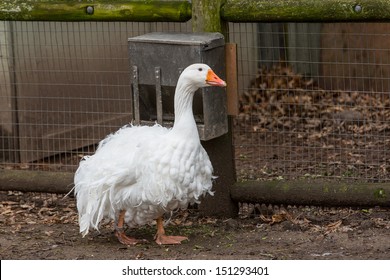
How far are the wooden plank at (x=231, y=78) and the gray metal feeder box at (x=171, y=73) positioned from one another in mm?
67

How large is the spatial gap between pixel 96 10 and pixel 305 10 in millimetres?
1724

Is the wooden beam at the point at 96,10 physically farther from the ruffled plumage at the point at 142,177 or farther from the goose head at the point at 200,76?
the ruffled plumage at the point at 142,177

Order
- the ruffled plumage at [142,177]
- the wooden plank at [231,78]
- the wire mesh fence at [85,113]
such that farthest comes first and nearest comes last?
the wire mesh fence at [85,113] < the wooden plank at [231,78] < the ruffled plumage at [142,177]

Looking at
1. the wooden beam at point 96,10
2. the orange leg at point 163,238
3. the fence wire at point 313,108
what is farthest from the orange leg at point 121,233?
the fence wire at point 313,108

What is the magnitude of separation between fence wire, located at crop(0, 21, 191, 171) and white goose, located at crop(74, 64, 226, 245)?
91.9 inches

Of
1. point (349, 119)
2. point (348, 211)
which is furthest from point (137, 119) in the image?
point (349, 119)

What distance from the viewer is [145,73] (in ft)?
24.7

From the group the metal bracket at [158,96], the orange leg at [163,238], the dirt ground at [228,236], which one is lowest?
the dirt ground at [228,236]

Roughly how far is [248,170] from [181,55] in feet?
7.88

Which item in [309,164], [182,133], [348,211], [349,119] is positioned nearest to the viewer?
[182,133]

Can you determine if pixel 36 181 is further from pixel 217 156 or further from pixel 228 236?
pixel 228 236

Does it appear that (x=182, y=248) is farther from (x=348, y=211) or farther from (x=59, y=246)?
(x=348, y=211)

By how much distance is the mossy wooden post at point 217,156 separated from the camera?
7.67m

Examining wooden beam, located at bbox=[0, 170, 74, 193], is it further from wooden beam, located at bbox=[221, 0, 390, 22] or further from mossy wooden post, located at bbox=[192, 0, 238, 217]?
wooden beam, located at bbox=[221, 0, 390, 22]
